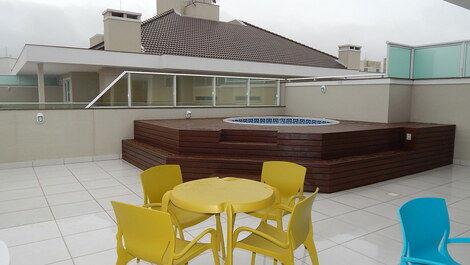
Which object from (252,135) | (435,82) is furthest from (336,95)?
(252,135)

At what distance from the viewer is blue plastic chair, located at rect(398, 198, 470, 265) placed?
1661 mm

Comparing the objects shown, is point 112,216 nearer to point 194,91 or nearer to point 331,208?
point 331,208

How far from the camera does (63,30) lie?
4831 centimetres

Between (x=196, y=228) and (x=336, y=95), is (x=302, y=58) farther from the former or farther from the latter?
(x=196, y=228)

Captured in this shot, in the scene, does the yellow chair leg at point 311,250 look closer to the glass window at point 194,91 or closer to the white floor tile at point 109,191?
the white floor tile at point 109,191

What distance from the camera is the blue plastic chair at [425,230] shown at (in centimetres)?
166

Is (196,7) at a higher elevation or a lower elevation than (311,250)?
higher

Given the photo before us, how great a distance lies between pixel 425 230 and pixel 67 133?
653cm

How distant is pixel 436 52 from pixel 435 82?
946 mm

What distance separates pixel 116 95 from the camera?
23.7 ft

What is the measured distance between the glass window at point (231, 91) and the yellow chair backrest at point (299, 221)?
21.9 feet

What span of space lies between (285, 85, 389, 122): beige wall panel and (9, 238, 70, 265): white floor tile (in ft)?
21.2

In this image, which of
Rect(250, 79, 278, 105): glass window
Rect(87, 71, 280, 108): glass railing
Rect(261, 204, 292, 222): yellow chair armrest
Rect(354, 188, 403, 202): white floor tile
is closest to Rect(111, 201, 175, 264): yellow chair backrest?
Rect(261, 204, 292, 222): yellow chair armrest

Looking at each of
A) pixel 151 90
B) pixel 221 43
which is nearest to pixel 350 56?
pixel 221 43
